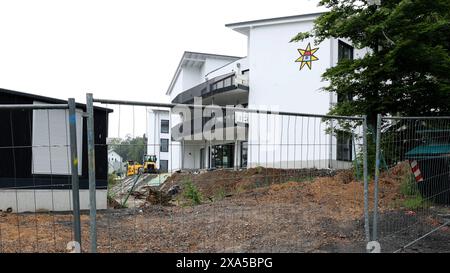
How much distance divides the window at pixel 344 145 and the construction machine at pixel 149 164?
441 cm

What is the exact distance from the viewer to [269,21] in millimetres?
25766

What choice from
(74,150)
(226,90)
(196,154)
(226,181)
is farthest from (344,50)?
(74,150)

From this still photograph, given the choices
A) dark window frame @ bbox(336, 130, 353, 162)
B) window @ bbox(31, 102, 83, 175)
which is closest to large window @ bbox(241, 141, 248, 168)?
dark window frame @ bbox(336, 130, 353, 162)

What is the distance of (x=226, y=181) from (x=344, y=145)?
3838mm

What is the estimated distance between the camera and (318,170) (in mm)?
6750

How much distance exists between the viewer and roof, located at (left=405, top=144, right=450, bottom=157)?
7.24 meters

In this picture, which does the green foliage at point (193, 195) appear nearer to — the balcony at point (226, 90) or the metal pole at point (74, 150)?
the metal pole at point (74, 150)

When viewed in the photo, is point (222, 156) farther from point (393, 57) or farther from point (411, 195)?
point (393, 57)

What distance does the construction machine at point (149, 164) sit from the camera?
445cm

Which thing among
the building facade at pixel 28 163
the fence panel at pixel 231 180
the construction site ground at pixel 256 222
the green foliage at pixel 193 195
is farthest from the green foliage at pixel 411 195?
the building facade at pixel 28 163

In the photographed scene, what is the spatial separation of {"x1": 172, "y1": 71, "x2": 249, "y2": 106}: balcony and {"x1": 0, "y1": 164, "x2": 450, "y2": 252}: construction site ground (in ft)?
57.5
